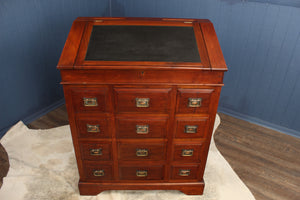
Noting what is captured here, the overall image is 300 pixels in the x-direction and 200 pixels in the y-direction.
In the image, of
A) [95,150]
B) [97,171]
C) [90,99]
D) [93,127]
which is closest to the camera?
[90,99]

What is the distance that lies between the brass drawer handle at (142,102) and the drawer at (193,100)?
24 cm

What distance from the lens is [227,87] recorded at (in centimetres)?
344

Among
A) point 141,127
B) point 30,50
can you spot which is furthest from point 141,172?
point 30,50

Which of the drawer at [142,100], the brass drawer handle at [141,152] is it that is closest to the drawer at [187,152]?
the brass drawer handle at [141,152]

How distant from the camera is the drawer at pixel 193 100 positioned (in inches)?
71.8

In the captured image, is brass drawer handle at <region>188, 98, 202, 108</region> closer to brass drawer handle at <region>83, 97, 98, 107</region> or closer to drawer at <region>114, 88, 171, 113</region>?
drawer at <region>114, 88, 171, 113</region>

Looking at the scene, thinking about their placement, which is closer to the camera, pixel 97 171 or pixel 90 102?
pixel 90 102

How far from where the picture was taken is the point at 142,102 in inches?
73.0

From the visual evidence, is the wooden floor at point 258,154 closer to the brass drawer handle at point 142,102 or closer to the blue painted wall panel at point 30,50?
the blue painted wall panel at point 30,50

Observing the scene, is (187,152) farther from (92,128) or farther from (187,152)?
(92,128)

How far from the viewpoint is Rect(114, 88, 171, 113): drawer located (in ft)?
5.98

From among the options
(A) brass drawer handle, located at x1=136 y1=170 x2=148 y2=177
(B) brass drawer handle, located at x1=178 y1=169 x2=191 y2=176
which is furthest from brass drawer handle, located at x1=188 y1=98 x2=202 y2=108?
(A) brass drawer handle, located at x1=136 y1=170 x2=148 y2=177

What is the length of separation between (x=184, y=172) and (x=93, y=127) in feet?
3.02

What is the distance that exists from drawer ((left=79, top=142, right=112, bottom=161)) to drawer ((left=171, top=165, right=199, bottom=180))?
0.61 metres
